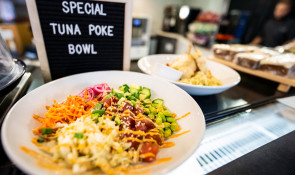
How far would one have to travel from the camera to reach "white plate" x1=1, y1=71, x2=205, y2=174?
0.58 meters

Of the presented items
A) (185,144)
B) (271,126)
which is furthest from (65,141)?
(271,126)

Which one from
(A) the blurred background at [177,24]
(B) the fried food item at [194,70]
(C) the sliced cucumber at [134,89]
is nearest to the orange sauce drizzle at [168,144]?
(C) the sliced cucumber at [134,89]

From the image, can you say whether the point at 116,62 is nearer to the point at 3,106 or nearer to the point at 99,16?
the point at 99,16

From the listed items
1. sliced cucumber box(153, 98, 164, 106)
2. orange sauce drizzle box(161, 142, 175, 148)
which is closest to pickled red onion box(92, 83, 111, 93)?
sliced cucumber box(153, 98, 164, 106)

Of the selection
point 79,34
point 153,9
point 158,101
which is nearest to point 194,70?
point 158,101

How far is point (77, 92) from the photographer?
112cm

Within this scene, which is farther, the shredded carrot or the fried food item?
the fried food item

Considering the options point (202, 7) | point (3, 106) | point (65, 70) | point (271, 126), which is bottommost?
point (271, 126)

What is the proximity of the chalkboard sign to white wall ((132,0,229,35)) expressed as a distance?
554 cm

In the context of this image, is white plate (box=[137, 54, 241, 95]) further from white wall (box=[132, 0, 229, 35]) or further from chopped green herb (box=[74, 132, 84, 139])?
white wall (box=[132, 0, 229, 35])

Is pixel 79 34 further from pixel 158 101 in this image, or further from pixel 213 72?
pixel 213 72

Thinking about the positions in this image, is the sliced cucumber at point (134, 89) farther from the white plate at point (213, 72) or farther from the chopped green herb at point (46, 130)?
the chopped green herb at point (46, 130)

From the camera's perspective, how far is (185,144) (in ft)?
2.38

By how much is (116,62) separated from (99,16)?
1.29 feet
